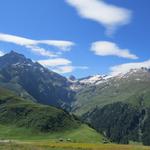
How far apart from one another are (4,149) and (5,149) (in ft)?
0.43

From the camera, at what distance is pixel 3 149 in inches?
2010

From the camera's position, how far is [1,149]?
51031 millimetres

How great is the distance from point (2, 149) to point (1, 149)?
128mm

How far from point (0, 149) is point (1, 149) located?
185mm

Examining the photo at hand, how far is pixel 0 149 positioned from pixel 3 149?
384 millimetres

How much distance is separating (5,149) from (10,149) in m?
0.86

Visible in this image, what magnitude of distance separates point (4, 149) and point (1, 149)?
0.38 meters

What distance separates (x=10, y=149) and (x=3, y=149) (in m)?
0.96

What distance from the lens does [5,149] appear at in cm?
5094

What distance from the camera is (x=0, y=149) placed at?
50.9 meters

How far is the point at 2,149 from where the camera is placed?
51.1 metres

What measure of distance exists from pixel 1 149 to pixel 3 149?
0.79 ft

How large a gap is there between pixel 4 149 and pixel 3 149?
0.55ft
